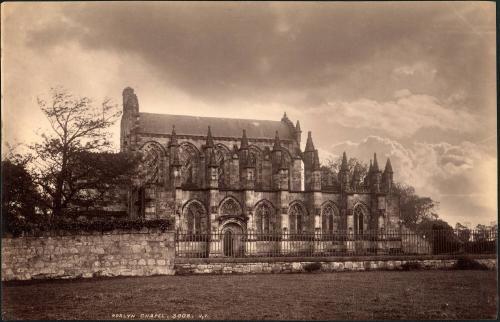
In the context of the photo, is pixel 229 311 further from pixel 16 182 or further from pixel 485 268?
pixel 485 268

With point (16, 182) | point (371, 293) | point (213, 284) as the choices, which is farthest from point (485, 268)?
point (16, 182)

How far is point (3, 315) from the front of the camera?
1162 centimetres

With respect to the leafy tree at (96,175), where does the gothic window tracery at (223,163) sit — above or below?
above

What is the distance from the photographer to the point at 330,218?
4278 centimetres

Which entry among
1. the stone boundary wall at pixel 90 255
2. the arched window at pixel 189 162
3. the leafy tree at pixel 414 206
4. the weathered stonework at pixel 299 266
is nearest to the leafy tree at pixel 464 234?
the weathered stonework at pixel 299 266

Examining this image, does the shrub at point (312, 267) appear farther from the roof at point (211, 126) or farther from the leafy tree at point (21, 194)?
the roof at point (211, 126)

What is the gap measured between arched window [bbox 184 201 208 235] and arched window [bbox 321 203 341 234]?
34.5 feet

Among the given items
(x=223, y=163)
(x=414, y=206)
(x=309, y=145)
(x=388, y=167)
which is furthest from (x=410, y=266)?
(x=414, y=206)

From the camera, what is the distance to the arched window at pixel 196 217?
125ft

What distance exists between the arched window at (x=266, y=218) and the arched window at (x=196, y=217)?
14.1 ft

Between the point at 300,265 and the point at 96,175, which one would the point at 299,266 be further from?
the point at 96,175

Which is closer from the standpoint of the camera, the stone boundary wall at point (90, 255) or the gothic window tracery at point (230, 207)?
the stone boundary wall at point (90, 255)

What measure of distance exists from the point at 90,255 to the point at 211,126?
32564 millimetres

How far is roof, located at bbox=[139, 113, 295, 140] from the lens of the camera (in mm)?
48156
